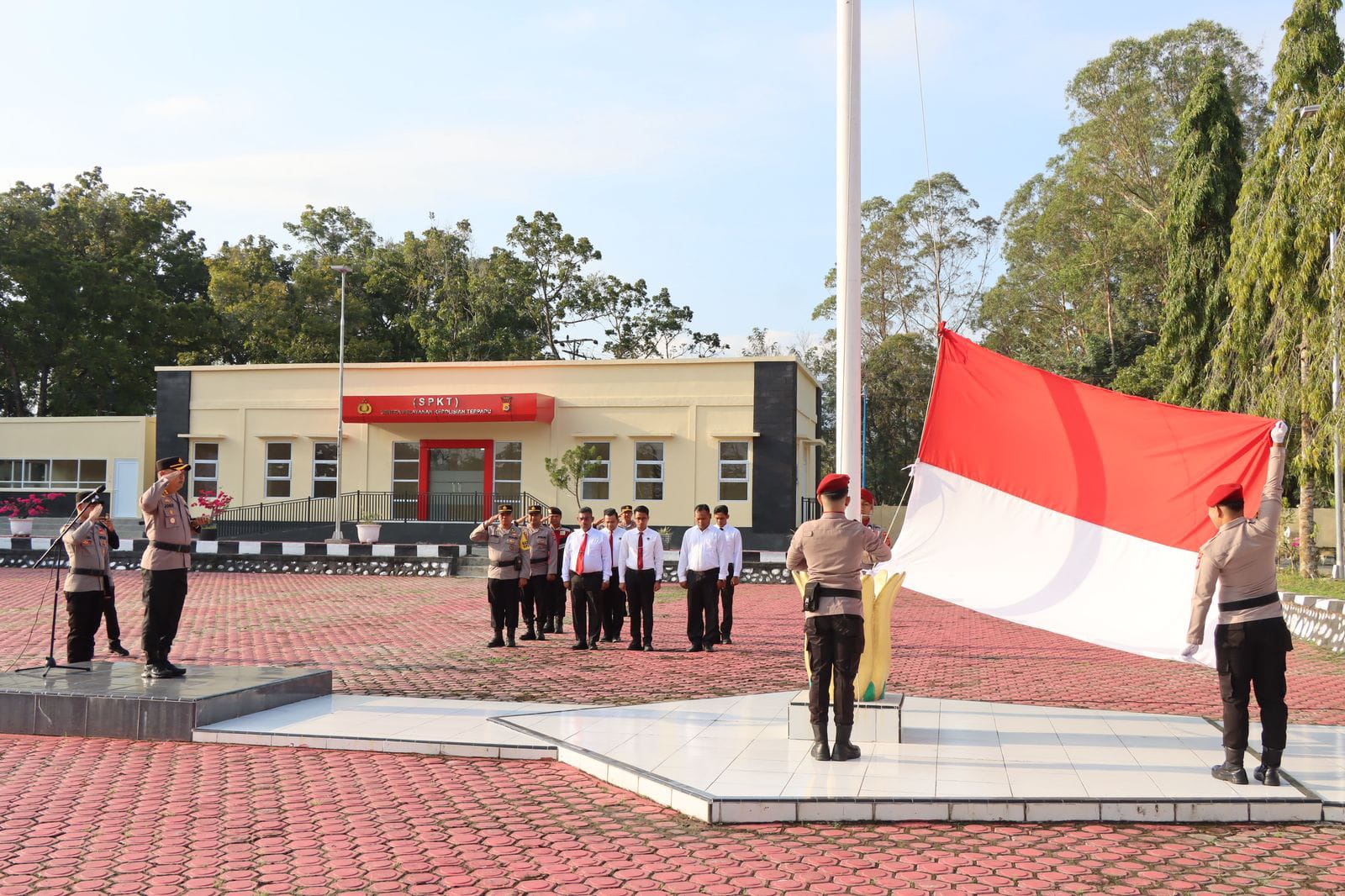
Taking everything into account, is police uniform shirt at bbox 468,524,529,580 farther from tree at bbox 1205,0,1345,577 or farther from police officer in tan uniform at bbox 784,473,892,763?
tree at bbox 1205,0,1345,577

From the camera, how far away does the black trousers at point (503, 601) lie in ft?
44.9

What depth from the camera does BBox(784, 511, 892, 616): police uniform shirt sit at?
24.2 ft

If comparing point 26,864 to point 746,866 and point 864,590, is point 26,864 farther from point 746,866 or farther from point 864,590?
point 864,590

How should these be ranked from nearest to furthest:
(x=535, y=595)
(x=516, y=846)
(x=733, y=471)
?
(x=516, y=846) → (x=535, y=595) → (x=733, y=471)

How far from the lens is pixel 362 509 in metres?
34.3

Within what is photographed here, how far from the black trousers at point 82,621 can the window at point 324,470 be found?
2439 centimetres

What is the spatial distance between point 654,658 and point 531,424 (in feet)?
71.2

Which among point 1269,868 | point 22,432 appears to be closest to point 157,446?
point 22,432

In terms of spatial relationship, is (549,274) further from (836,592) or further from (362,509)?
(836,592)

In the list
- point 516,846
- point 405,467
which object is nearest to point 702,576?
point 516,846

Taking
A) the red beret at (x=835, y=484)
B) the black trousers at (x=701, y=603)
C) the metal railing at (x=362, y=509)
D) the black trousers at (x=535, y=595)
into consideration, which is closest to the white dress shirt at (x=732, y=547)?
the black trousers at (x=701, y=603)

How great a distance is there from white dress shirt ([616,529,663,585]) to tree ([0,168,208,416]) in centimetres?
4094

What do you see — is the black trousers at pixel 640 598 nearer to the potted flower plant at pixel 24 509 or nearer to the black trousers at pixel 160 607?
the black trousers at pixel 160 607

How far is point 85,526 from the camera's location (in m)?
10.7
